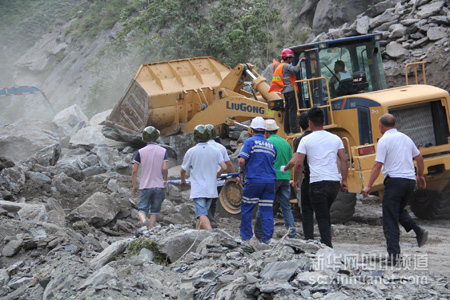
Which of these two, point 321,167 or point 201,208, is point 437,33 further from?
point 321,167

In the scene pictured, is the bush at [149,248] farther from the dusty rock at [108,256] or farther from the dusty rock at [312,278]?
the dusty rock at [312,278]

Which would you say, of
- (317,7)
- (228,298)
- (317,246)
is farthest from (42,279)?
(317,7)

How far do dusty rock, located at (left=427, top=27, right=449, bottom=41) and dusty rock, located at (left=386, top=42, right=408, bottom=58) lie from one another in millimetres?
729

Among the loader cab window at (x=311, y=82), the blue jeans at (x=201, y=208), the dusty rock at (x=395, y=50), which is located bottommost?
the blue jeans at (x=201, y=208)

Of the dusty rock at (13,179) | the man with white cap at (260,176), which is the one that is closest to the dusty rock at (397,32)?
the man with white cap at (260,176)

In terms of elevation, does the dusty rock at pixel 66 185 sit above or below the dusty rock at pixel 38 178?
below

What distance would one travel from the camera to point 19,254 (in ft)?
28.2

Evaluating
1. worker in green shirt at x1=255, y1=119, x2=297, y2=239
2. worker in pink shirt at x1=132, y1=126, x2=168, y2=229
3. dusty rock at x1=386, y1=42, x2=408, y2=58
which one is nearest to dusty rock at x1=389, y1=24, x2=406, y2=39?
dusty rock at x1=386, y1=42, x2=408, y2=58

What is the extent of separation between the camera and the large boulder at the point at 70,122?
68.5ft

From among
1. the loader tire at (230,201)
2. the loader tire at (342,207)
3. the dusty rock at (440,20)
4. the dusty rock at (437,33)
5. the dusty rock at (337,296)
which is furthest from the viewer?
the dusty rock at (440,20)

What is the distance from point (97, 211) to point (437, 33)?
10.2 m

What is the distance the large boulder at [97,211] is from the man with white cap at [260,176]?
3.05 metres

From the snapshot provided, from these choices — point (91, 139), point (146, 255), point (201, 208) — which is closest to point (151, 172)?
point (201, 208)

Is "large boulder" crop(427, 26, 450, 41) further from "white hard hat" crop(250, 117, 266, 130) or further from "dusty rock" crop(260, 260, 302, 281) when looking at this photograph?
"dusty rock" crop(260, 260, 302, 281)
